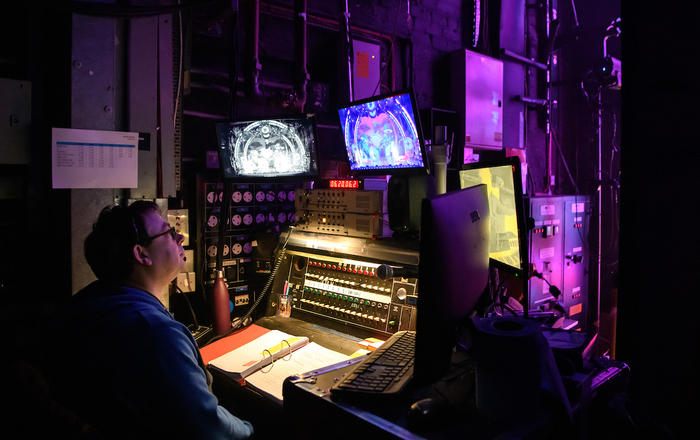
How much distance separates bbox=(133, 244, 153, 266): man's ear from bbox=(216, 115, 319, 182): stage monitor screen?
3.34 feet

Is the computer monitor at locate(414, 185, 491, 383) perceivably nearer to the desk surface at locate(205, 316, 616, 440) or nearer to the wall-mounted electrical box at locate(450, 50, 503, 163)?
the desk surface at locate(205, 316, 616, 440)

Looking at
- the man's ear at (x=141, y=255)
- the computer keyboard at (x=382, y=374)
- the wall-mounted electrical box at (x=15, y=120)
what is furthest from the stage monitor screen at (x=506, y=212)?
the wall-mounted electrical box at (x=15, y=120)

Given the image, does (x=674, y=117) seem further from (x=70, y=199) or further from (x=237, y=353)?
(x=70, y=199)

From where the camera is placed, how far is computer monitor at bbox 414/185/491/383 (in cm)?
91

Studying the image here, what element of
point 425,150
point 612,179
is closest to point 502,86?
point 612,179

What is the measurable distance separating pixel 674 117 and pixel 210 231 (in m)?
2.19

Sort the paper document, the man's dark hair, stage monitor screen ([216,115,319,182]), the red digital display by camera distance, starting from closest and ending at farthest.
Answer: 1. the man's dark hair
2. the paper document
3. the red digital display
4. stage monitor screen ([216,115,319,182])

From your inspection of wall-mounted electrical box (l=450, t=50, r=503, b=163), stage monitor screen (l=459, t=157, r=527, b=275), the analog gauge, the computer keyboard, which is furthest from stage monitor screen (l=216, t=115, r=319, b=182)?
wall-mounted electrical box (l=450, t=50, r=503, b=163)

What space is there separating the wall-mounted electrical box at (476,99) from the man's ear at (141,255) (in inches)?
Answer: 125

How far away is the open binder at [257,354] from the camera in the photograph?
160 centimetres

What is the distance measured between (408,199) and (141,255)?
1085 mm

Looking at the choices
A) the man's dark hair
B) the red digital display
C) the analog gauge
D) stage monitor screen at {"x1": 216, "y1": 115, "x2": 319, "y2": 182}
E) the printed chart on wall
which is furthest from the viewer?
the analog gauge

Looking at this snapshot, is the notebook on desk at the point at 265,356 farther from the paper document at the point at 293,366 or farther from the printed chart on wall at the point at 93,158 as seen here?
the printed chart on wall at the point at 93,158

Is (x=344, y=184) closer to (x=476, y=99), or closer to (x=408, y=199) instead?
(x=408, y=199)
